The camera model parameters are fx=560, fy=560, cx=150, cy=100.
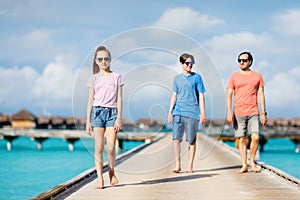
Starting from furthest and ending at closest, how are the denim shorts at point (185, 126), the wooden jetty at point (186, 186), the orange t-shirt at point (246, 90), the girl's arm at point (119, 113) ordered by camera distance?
the orange t-shirt at point (246, 90), the denim shorts at point (185, 126), the girl's arm at point (119, 113), the wooden jetty at point (186, 186)

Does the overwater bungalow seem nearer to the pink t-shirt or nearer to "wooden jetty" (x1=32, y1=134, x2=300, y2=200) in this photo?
"wooden jetty" (x1=32, y1=134, x2=300, y2=200)

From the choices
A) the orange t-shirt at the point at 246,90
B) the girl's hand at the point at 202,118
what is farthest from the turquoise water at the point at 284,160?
the girl's hand at the point at 202,118

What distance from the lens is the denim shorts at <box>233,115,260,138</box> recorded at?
8.18 meters

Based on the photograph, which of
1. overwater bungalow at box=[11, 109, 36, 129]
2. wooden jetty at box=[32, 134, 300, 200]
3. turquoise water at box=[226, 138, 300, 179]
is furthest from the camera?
overwater bungalow at box=[11, 109, 36, 129]

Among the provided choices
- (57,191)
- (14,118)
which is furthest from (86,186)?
(14,118)

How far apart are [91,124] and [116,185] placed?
1083 millimetres

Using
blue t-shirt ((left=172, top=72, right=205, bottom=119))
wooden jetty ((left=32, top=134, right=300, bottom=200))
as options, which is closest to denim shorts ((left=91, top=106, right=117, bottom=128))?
wooden jetty ((left=32, top=134, right=300, bottom=200))

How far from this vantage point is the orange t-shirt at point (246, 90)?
810cm

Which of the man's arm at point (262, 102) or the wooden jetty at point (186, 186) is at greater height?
the man's arm at point (262, 102)

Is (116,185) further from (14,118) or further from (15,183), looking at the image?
(14,118)

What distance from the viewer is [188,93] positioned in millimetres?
7891

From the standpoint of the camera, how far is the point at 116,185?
7188 mm

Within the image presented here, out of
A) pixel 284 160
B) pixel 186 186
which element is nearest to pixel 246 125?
pixel 186 186

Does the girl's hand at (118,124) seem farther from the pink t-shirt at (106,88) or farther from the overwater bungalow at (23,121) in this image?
the overwater bungalow at (23,121)
